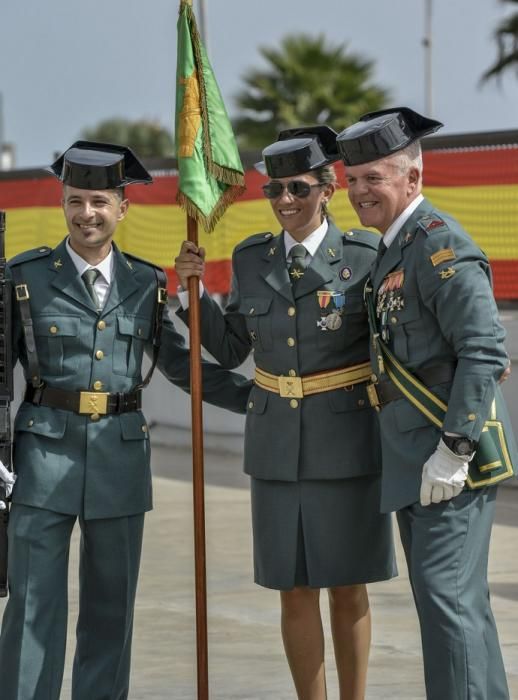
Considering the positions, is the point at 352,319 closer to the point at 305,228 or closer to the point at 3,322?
the point at 305,228

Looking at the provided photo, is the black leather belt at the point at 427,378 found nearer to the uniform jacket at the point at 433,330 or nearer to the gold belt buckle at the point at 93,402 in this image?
the uniform jacket at the point at 433,330

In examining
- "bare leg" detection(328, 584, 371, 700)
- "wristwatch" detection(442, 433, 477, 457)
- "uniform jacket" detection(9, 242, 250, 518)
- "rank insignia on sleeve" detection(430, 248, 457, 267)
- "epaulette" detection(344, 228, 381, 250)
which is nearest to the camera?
"wristwatch" detection(442, 433, 477, 457)

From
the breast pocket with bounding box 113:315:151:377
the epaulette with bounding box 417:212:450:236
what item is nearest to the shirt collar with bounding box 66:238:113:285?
the breast pocket with bounding box 113:315:151:377

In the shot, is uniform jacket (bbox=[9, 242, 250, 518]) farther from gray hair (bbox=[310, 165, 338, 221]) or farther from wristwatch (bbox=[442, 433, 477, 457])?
wristwatch (bbox=[442, 433, 477, 457])

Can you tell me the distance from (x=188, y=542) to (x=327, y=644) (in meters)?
2.47

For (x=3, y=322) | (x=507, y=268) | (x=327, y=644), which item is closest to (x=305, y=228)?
(x=3, y=322)

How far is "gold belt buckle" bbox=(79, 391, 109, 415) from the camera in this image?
16.7 feet

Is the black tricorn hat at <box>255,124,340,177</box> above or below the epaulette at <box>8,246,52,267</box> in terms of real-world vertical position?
above

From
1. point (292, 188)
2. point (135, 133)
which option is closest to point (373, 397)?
point (292, 188)

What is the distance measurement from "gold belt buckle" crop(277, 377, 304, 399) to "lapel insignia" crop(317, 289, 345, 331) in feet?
0.65

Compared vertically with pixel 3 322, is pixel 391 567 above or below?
below

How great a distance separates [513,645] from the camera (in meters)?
6.54

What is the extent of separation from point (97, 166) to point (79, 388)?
725 millimetres

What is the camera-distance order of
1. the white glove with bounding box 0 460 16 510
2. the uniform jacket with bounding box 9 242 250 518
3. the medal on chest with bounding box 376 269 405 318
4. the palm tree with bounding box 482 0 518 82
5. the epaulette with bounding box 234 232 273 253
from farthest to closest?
the palm tree with bounding box 482 0 518 82, the epaulette with bounding box 234 232 273 253, the uniform jacket with bounding box 9 242 250 518, the white glove with bounding box 0 460 16 510, the medal on chest with bounding box 376 269 405 318
